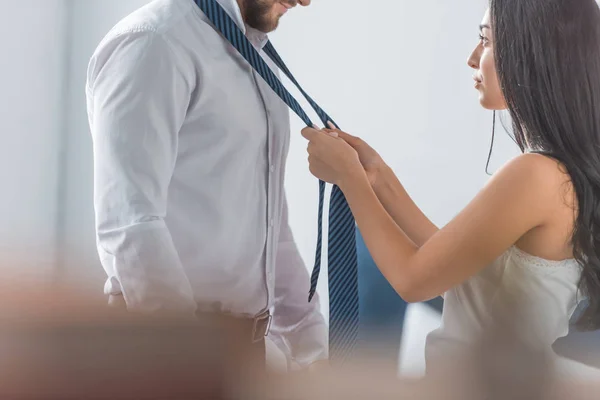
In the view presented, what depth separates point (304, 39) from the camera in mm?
1924

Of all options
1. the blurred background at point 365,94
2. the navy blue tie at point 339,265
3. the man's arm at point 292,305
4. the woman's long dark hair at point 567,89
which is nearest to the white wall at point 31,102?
the blurred background at point 365,94

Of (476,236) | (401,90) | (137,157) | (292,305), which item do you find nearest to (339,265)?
(292,305)

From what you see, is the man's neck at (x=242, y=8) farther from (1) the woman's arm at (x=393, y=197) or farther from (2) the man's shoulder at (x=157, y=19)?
(1) the woman's arm at (x=393, y=197)

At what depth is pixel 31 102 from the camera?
212 cm

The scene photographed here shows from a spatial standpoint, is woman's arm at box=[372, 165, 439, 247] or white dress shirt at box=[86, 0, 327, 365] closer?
white dress shirt at box=[86, 0, 327, 365]

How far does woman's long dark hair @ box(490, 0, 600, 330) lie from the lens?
0.88m

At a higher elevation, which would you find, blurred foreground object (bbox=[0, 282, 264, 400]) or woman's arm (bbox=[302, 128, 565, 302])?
blurred foreground object (bbox=[0, 282, 264, 400])

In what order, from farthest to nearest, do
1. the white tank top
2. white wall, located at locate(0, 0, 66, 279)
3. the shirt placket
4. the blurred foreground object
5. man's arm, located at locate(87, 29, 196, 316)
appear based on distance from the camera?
white wall, located at locate(0, 0, 66, 279)
the shirt placket
the white tank top
man's arm, located at locate(87, 29, 196, 316)
the blurred foreground object

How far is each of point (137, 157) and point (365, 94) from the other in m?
1.16

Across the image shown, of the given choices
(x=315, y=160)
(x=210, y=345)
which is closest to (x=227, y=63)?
(x=315, y=160)

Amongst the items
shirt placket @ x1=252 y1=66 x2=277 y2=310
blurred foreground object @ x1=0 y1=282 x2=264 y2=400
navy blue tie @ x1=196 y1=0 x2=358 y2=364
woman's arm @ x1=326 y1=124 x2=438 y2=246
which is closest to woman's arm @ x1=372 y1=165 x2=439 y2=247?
woman's arm @ x1=326 y1=124 x2=438 y2=246

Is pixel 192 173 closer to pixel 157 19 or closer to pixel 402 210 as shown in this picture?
pixel 157 19

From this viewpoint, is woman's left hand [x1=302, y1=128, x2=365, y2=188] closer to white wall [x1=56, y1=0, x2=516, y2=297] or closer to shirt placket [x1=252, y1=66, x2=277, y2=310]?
shirt placket [x1=252, y1=66, x2=277, y2=310]

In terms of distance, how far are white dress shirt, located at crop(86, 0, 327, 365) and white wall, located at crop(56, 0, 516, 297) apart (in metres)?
0.73
